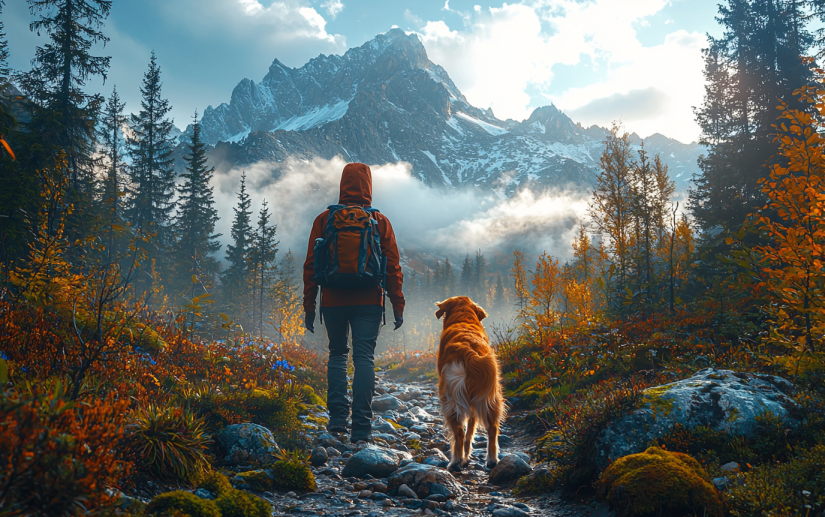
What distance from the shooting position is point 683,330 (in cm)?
768

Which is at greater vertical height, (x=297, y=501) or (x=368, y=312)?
(x=368, y=312)

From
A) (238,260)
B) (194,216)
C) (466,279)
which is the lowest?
(238,260)

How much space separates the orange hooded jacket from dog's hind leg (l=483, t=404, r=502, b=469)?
164cm

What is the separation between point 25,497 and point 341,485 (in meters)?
2.87

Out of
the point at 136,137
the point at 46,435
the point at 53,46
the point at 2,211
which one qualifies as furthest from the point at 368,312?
the point at 136,137

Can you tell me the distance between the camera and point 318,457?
446cm

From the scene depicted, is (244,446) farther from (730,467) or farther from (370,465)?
(730,467)

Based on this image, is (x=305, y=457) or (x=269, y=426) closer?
(x=305, y=457)

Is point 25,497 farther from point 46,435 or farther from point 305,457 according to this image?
point 305,457

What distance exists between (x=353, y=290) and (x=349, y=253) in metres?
0.52

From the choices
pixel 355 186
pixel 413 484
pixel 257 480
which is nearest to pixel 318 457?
pixel 257 480

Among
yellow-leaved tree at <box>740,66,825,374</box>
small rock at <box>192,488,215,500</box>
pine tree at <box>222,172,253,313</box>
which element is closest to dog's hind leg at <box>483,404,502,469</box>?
yellow-leaved tree at <box>740,66,825,374</box>

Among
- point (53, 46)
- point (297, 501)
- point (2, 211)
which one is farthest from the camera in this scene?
point (53, 46)

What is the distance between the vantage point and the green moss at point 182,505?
228 centimetres
